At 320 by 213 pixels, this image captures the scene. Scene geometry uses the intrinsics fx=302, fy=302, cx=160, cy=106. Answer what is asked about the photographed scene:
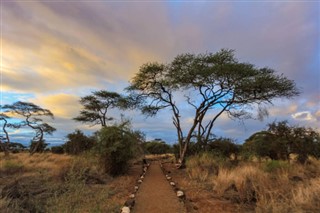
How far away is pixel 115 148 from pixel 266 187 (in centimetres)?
859

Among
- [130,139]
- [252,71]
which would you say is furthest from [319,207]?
[252,71]

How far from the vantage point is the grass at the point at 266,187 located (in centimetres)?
690

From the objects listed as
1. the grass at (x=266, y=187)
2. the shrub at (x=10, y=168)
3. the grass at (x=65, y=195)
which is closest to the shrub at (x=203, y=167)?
the grass at (x=266, y=187)

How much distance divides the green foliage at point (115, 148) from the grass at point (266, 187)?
3886 mm

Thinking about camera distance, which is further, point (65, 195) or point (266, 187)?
point (266, 187)

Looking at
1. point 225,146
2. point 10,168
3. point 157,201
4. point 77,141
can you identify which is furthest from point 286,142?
point 77,141

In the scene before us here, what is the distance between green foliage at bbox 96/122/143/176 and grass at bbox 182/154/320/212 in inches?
153

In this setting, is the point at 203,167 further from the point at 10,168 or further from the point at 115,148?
the point at 10,168

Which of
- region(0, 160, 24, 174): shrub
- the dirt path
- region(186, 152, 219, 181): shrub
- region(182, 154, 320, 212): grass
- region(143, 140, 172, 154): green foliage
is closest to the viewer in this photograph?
region(182, 154, 320, 212): grass

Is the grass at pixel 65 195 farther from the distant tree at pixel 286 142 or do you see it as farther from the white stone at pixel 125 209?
the distant tree at pixel 286 142

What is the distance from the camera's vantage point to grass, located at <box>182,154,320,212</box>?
6899 millimetres

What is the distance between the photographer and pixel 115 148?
15922 mm

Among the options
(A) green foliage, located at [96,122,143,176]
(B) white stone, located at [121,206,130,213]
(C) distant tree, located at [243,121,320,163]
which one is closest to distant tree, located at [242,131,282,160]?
(C) distant tree, located at [243,121,320,163]

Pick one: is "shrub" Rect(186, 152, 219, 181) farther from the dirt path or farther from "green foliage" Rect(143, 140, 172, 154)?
"green foliage" Rect(143, 140, 172, 154)
